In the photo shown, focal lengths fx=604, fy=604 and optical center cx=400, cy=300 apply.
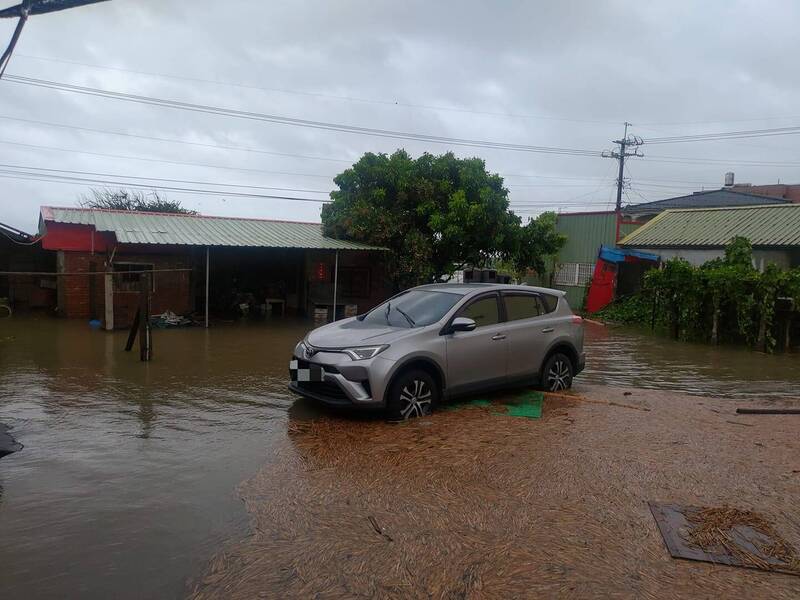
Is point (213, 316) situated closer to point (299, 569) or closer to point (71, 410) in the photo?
point (71, 410)

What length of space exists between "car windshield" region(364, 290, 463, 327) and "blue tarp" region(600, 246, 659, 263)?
53.3ft

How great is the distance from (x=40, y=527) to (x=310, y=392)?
3.11m

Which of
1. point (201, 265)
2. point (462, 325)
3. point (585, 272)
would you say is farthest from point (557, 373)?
point (585, 272)

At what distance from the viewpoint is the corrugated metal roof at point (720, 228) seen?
19.8m

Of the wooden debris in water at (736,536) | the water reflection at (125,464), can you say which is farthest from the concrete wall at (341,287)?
the wooden debris in water at (736,536)

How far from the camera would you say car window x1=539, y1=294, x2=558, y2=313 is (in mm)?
8375

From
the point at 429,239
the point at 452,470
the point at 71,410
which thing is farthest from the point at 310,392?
the point at 429,239

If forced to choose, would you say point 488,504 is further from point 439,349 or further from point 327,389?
point 327,389

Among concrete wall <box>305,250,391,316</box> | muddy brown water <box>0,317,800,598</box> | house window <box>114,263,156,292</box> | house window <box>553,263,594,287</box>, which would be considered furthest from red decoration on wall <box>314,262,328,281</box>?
house window <box>553,263,594,287</box>

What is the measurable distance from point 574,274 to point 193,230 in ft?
52.3

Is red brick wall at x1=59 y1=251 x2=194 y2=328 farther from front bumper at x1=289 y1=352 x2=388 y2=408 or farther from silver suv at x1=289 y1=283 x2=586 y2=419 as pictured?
front bumper at x1=289 y1=352 x2=388 y2=408

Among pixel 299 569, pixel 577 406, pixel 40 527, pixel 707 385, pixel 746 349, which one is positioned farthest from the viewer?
pixel 746 349

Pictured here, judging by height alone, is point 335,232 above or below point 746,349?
above

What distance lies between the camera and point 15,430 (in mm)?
6293
